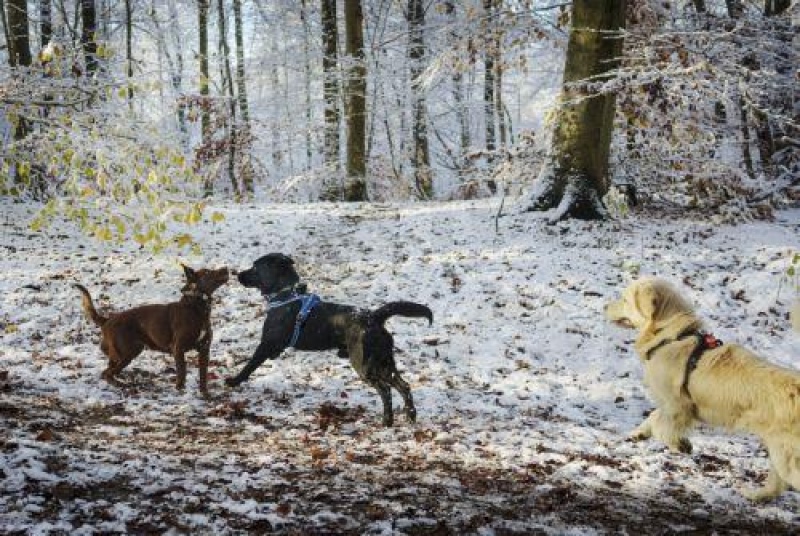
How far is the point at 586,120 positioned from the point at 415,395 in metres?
6.68

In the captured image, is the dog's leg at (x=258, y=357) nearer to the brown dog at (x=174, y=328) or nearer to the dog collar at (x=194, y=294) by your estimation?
the brown dog at (x=174, y=328)

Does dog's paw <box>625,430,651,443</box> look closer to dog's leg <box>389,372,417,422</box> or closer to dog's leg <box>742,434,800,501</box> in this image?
dog's leg <box>742,434,800,501</box>

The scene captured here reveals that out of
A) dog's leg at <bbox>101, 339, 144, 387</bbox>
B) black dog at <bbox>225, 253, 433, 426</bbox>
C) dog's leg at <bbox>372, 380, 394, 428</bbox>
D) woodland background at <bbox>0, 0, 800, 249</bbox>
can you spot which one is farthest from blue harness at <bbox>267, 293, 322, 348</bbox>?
dog's leg at <bbox>101, 339, 144, 387</bbox>

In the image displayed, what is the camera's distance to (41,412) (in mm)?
5609

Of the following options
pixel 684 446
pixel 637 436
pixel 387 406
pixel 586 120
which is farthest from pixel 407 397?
pixel 586 120

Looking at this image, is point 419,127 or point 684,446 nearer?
point 684,446

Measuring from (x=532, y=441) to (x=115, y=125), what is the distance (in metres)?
4.31

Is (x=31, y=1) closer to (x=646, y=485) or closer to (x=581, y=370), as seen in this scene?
(x=581, y=370)

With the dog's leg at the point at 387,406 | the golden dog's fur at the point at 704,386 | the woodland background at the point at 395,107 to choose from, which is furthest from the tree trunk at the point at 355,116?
the golden dog's fur at the point at 704,386

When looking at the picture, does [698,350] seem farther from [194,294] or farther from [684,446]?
[194,294]

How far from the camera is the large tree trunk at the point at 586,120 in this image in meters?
11.0

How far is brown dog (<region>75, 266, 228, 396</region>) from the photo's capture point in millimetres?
6426

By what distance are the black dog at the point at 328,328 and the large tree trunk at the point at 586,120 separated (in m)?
6.24

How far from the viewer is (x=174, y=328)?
646 cm
